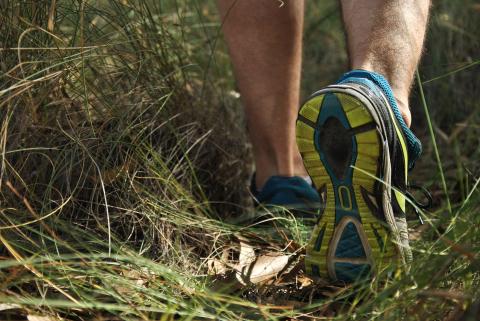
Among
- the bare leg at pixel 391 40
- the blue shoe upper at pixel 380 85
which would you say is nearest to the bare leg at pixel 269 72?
the bare leg at pixel 391 40

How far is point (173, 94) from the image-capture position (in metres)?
2.00

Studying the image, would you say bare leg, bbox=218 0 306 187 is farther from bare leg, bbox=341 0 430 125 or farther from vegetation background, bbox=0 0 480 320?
bare leg, bbox=341 0 430 125

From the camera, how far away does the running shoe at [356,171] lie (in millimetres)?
1352

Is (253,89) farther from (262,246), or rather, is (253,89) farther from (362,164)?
(362,164)

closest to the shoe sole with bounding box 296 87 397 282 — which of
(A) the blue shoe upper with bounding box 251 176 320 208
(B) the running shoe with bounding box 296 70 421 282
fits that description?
(B) the running shoe with bounding box 296 70 421 282

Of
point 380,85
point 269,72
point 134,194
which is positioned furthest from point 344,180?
point 269,72

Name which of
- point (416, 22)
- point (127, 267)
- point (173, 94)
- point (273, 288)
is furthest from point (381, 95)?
point (173, 94)

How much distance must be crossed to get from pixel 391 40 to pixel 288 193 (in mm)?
598

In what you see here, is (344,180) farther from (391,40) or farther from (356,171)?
(391,40)

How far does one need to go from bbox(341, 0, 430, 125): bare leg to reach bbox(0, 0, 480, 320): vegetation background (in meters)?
0.10

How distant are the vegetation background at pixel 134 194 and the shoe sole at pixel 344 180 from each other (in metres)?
0.06

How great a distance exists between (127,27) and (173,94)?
0.73ft

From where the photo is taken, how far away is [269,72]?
1.99m

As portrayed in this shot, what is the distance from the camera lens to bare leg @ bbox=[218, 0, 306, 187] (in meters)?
1.94
